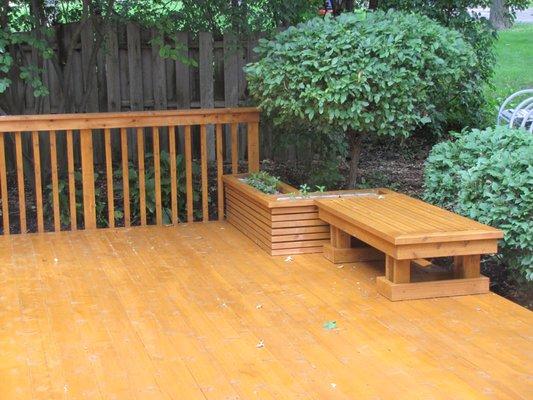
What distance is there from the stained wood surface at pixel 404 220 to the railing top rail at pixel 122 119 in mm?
1395

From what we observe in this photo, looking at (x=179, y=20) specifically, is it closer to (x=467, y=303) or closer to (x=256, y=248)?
(x=256, y=248)

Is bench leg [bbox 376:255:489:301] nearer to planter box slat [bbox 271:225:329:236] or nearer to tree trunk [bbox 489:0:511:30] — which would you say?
planter box slat [bbox 271:225:329:236]

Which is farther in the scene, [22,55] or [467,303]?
[22,55]

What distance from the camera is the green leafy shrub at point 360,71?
19.9ft

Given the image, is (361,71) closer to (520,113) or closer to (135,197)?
(520,113)

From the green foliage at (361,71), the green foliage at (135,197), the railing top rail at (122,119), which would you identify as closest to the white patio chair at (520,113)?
the green foliage at (361,71)

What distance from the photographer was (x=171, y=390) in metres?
3.57

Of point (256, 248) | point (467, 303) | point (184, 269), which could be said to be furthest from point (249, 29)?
point (467, 303)

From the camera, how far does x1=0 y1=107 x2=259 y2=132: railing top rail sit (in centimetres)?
644

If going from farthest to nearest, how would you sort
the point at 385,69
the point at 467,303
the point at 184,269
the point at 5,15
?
the point at 5,15, the point at 385,69, the point at 184,269, the point at 467,303

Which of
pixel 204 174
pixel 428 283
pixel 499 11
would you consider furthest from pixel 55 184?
pixel 499 11

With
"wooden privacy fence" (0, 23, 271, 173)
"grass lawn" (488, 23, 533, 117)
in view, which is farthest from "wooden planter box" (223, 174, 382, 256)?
"grass lawn" (488, 23, 533, 117)

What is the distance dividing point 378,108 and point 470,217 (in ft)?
4.46

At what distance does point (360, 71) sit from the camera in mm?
6047
